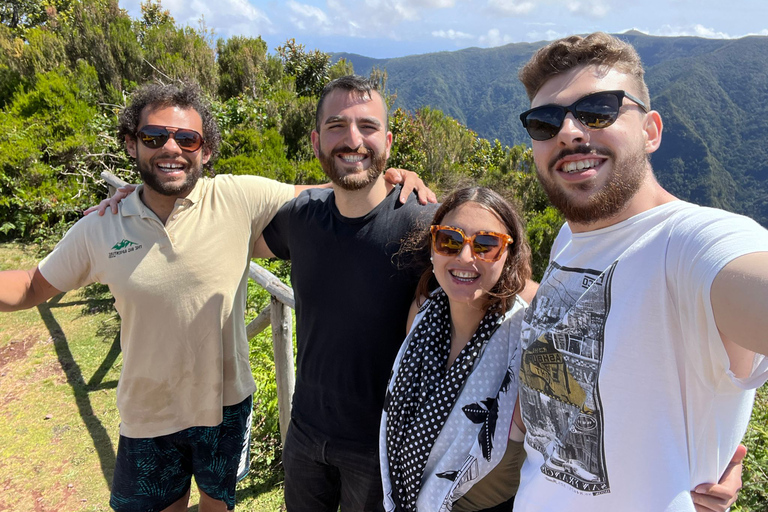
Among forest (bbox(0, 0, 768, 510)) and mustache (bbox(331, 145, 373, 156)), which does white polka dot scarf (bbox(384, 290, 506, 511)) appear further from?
forest (bbox(0, 0, 768, 510))

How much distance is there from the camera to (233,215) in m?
2.31

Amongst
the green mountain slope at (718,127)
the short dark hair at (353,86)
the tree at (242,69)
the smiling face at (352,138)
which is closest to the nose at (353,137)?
the smiling face at (352,138)

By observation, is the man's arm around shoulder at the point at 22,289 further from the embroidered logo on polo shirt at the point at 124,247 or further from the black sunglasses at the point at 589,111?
the black sunglasses at the point at 589,111

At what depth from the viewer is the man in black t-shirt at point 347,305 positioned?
76.0 inches

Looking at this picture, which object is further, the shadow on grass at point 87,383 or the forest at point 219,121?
the forest at point 219,121

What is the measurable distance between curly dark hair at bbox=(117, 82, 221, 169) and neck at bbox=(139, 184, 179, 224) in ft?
1.25

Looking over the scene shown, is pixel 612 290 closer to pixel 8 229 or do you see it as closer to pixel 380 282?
pixel 380 282

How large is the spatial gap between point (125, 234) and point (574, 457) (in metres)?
2.05

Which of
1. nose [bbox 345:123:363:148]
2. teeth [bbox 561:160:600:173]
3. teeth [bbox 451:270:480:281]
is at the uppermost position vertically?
nose [bbox 345:123:363:148]

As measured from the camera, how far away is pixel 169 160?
224 cm

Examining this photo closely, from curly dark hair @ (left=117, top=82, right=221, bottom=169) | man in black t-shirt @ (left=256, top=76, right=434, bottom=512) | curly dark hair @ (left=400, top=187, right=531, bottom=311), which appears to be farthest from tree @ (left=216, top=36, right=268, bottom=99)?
curly dark hair @ (left=400, top=187, right=531, bottom=311)

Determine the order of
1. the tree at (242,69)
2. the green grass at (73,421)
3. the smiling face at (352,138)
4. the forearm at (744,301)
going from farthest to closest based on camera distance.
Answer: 1. the tree at (242,69)
2. the green grass at (73,421)
3. the smiling face at (352,138)
4. the forearm at (744,301)

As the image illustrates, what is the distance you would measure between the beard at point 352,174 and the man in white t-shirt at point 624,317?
785 mm

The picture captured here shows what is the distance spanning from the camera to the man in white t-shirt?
3.14ft
